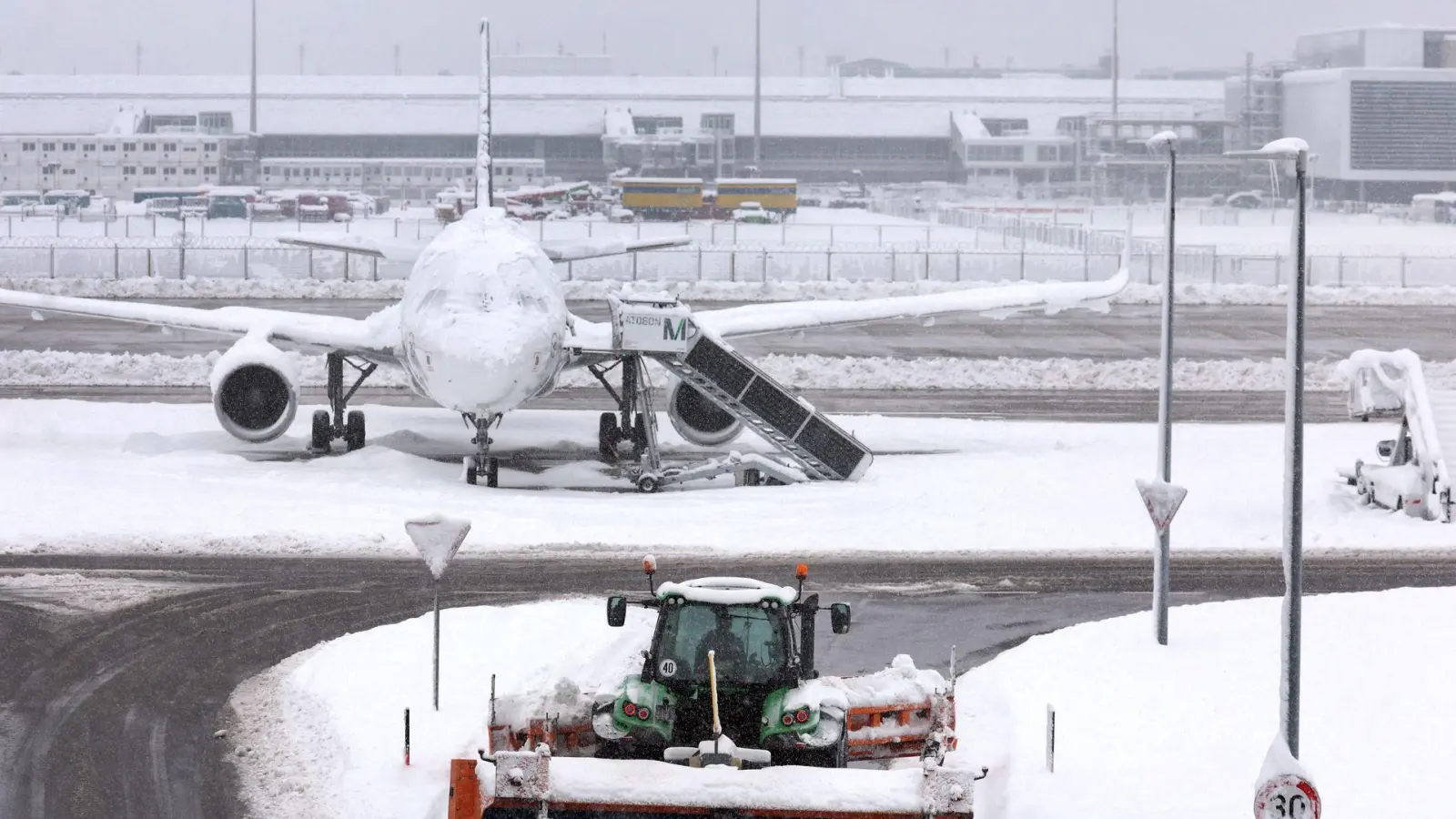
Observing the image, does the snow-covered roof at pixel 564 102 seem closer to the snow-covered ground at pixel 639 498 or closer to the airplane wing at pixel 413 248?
the airplane wing at pixel 413 248

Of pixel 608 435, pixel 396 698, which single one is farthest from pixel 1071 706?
pixel 608 435

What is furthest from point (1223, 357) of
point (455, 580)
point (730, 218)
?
point (730, 218)

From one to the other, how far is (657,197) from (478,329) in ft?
247

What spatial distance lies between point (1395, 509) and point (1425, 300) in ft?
131

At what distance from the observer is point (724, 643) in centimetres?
1441

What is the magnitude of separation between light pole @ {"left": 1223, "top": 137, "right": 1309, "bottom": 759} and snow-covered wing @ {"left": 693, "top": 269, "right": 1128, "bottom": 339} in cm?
2570

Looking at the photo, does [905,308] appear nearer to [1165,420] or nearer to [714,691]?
[1165,420]

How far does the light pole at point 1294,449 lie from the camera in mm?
13000

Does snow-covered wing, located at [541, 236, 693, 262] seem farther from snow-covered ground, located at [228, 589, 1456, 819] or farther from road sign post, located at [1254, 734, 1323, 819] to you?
road sign post, located at [1254, 734, 1323, 819]

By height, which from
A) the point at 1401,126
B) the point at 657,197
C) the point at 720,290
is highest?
A: the point at 1401,126

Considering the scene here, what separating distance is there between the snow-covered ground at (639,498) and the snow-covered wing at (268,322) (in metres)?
2.09

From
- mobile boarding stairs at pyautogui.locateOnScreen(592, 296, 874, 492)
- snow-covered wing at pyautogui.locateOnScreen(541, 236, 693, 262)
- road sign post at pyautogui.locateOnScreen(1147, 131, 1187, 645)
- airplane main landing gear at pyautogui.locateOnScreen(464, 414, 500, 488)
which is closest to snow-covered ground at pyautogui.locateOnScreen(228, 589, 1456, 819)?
road sign post at pyautogui.locateOnScreen(1147, 131, 1187, 645)

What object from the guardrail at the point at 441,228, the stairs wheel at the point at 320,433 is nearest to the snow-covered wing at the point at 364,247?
the stairs wheel at the point at 320,433

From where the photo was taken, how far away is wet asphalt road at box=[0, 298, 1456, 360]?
174 feet
